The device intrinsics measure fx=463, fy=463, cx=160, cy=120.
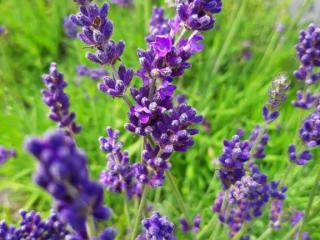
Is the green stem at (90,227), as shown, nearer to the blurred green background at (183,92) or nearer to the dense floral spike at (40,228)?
the dense floral spike at (40,228)

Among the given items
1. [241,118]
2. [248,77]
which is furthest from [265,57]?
[241,118]

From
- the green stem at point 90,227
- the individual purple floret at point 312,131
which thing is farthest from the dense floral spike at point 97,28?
the individual purple floret at point 312,131

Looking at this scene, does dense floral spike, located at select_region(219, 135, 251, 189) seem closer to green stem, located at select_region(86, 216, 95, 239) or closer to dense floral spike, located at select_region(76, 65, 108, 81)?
green stem, located at select_region(86, 216, 95, 239)

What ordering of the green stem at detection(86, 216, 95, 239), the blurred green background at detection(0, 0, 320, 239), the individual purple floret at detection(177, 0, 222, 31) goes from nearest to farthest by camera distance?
the green stem at detection(86, 216, 95, 239) → the individual purple floret at detection(177, 0, 222, 31) → the blurred green background at detection(0, 0, 320, 239)

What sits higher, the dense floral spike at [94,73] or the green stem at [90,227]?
the dense floral spike at [94,73]

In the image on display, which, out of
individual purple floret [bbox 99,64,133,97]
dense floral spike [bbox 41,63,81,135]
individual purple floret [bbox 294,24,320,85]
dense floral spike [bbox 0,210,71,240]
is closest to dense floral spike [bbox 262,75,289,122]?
individual purple floret [bbox 294,24,320,85]

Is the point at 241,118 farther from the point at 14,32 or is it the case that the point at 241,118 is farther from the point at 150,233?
the point at 14,32
